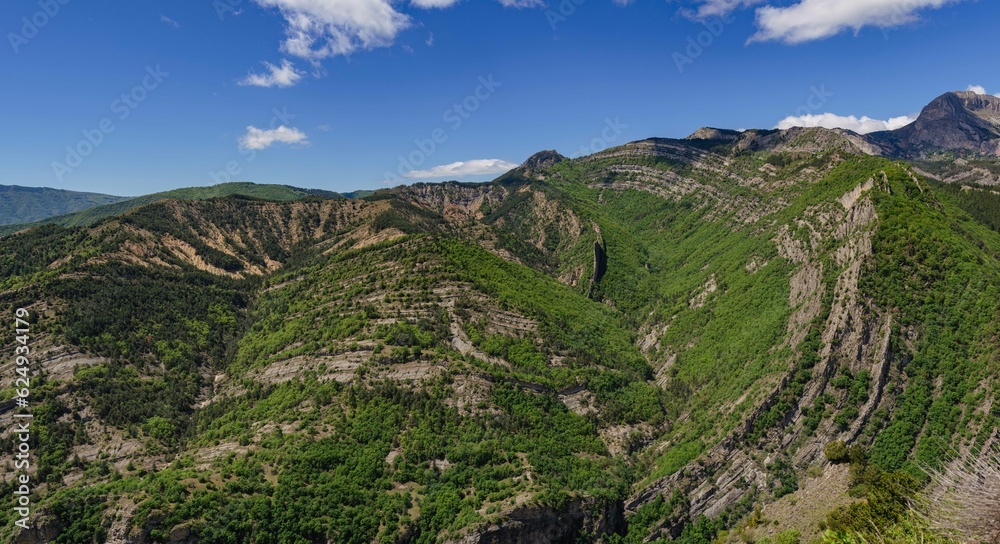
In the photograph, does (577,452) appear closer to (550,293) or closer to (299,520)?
(299,520)

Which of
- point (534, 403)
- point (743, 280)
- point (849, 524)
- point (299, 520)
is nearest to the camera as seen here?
point (849, 524)

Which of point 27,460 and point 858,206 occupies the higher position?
point 858,206

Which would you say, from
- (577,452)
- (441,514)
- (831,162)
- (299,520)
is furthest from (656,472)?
(831,162)

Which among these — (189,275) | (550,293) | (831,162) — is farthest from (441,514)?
(831,162)

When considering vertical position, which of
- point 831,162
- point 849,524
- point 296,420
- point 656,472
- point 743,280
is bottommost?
point 656,472

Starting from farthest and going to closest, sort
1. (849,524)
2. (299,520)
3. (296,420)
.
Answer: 1. (296,420)
2. (299,520)
3. (849,524)

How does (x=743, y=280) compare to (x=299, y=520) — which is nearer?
(x=299, y=520)
